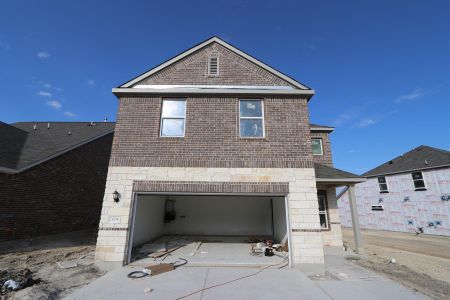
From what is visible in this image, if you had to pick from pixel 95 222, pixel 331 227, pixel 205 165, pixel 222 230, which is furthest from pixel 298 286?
pixel 95 222

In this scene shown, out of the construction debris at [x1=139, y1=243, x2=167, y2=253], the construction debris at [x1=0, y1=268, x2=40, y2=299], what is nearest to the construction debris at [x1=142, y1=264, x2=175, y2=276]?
the construction debris at [x1=139, y1=243, x2=167, y2=253]

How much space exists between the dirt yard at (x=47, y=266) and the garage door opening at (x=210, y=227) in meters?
2.07

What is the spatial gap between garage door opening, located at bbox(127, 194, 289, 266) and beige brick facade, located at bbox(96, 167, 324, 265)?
1.52 metres

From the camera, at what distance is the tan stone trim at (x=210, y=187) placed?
762cm

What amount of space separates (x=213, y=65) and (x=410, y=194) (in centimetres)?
2287

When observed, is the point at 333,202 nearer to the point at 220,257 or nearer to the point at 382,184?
the point at 220,257

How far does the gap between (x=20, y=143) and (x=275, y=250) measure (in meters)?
14.9

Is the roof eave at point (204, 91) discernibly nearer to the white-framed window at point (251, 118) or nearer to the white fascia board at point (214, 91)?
the white fascia board at point (214, 91)

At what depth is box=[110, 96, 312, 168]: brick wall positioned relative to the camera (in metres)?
7.91

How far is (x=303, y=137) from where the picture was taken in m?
8.16

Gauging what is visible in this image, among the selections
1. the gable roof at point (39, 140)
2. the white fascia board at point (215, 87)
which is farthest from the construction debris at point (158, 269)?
the gable roof at point (39, 140)

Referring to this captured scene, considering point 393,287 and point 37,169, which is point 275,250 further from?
point 37,169

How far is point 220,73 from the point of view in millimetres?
9305

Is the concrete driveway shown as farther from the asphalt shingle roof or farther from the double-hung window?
the double-hung window
